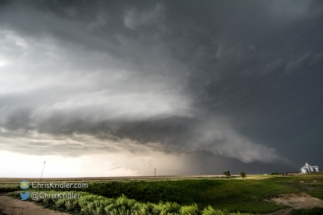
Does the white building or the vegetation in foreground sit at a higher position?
the white building

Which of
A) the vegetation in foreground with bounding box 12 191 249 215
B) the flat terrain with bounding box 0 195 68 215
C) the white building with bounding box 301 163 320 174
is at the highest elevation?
the white building with bounding box 301 163 320 174

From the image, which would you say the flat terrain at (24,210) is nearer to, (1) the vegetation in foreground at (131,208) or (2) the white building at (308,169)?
(1) the vegetation in foreground at (131,208)

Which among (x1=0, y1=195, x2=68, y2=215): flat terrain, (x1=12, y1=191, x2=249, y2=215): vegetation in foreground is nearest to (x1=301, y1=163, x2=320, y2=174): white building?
(x1=12, y1=191, x2=249, y2=215): vegetation in foreground

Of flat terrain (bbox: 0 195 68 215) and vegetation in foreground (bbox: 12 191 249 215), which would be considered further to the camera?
flat terrain (bbox: 0 195 68 215)

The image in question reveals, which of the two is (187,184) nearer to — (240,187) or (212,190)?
(212,190)

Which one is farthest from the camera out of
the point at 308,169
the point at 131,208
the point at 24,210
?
the point at 308,169

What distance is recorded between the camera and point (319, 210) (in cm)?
3044

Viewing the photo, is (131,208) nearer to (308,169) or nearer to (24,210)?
(24,210)

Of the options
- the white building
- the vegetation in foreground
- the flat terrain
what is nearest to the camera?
the vegetation in foreground

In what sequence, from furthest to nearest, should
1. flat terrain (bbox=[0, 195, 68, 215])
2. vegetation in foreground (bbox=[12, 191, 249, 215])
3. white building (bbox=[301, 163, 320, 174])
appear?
white building (bbox=[301, 163, 320, 174])
flat terrain (bbox=[0, 195, 68, 215])
vegetation in foreground (bbox=[12, 191, 249, 215])

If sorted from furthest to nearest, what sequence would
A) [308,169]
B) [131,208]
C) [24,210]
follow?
1. [308,169]
2. [24,210]
3. [131,208]

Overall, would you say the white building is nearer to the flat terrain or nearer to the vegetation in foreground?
the vegetation in foreground

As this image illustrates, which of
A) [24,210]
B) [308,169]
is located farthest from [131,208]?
[308,169]

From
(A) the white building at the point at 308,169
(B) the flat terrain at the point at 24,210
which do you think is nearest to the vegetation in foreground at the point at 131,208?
(B) the flat terrain at the point at 24,210
